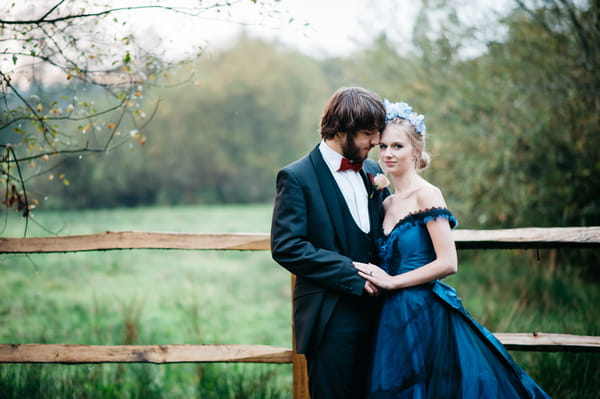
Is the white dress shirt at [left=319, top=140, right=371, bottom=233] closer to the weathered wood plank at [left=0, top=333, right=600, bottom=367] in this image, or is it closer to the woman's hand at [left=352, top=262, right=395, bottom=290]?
the woman's hand at [left=352, top=262, right=395, bottom=290]

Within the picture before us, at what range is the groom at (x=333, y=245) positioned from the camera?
249 centimetres

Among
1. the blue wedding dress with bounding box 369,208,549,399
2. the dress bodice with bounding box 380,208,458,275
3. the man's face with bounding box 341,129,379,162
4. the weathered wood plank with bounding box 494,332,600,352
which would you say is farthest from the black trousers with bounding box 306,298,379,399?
the weathered wood plank with bounding box 494,332,600,352

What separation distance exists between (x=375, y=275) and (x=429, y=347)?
47 centimetres

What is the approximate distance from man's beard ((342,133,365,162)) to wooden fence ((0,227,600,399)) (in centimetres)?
88

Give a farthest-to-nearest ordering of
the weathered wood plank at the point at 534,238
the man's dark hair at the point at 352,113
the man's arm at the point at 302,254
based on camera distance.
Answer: the weathered wood plank at the point at 534,238, the man's dark hair at the point at 352,113, the man's arm at the point at 302,254

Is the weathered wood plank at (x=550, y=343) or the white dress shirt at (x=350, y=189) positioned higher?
the white dress shirt at (x=350, y=189)

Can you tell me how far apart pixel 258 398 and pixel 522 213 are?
4.99 meters

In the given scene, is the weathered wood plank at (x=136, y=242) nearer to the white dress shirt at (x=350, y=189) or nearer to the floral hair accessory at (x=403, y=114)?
the white dress shirt at (x=350, y=189)

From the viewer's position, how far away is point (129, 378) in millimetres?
4691

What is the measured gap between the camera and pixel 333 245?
8.52ft

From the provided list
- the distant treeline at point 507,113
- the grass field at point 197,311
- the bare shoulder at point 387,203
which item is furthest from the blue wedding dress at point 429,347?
the distant treeline at point 507,113

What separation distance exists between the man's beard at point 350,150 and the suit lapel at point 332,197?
0.43 ft

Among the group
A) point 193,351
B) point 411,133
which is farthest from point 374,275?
point 193,351

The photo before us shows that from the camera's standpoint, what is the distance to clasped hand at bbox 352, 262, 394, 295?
2518 mm
